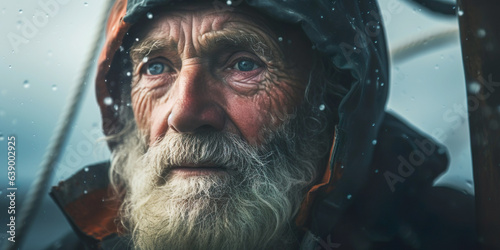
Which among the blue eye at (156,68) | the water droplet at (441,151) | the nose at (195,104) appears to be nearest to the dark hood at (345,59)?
the blue eye at (156,68)

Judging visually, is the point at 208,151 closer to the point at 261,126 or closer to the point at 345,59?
the point at 261,126

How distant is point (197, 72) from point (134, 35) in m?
0.33

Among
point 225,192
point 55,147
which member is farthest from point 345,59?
point 55,147

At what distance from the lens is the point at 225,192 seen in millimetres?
1238

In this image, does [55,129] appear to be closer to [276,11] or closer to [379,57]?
[276,11]

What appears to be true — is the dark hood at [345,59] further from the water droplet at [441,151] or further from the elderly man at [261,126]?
the water droplet at [441,151]

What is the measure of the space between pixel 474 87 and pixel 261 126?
65 cm

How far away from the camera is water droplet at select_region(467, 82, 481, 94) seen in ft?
3.56

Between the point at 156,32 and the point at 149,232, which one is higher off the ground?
the point at 156,32

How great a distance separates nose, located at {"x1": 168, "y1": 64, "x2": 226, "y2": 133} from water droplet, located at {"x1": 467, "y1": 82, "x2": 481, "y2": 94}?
0.75 meters

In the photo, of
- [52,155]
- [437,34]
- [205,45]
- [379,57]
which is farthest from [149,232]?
[437,34]

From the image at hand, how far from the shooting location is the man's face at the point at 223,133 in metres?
1.23

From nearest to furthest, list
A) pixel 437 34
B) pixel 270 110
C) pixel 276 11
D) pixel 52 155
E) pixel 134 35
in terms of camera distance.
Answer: pixel 276 11 < pixel 270 110 < pixel 134 35 < pixel 52 155 < pixel 437 34

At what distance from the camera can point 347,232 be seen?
145 centimetres
